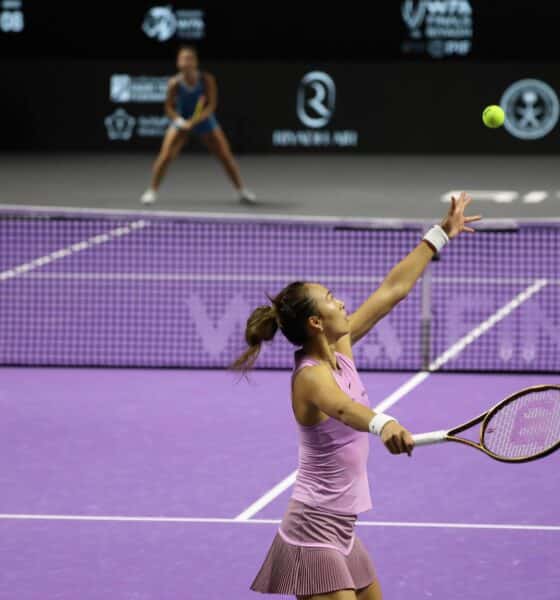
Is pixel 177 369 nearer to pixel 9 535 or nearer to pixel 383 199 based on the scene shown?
pixel 9 535

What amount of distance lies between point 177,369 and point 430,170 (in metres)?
11.3

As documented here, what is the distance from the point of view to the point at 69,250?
1344 centimetres

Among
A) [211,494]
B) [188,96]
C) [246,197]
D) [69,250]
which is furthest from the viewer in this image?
[246,197]

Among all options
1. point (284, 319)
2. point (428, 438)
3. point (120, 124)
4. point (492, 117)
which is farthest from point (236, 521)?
point (120, 124)

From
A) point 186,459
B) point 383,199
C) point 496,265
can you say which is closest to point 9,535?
point 186,459

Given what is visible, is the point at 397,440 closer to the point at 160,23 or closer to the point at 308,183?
the point at 308,183

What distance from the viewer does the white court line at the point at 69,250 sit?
1224 cm

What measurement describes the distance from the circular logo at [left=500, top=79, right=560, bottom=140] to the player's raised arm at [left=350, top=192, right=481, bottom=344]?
16.0 m

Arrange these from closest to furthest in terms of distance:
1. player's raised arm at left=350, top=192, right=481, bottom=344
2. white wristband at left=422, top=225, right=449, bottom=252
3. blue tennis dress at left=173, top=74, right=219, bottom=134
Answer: player's raised arm at left=350, top=192, right=481, bottom=344
white wristband at left=422, top=225, right=449, bottom=252
blue tennis dress at left=173, top=74, right=219, bottom=134

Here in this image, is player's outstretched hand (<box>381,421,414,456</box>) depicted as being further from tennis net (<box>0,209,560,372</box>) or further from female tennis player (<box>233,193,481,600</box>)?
tennis net (<box>0,209,560,372</box>)

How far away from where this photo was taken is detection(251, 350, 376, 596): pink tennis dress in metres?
4.37

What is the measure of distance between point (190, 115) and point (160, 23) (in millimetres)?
4728

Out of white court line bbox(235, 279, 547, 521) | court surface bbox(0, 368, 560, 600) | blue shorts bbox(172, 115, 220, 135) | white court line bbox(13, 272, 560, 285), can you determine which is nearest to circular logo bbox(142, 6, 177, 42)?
blue shorts bbox(172, 115, 220, 135)

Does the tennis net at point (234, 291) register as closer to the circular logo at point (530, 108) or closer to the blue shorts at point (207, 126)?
A: the blue shorts at point (207, 126)
